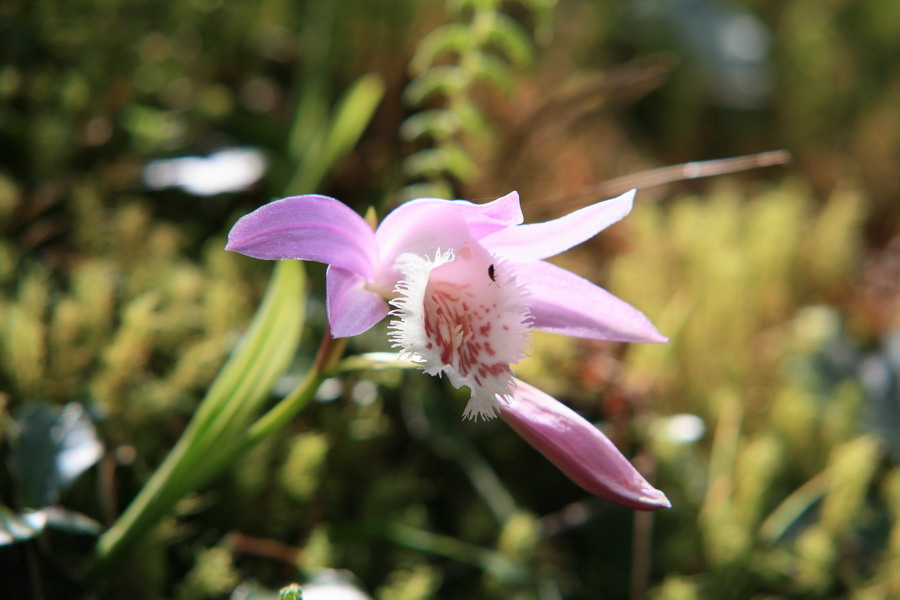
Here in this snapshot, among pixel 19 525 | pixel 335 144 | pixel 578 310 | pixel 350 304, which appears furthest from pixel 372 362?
pixel 335 144

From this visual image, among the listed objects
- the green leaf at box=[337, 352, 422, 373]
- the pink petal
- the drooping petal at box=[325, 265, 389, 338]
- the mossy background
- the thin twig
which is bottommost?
the mossy background

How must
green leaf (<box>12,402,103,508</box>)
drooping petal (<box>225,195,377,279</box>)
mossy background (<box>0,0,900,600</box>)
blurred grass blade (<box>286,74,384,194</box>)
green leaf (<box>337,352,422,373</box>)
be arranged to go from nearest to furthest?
drooping petal (<box>225,195,377,279</box>) < green leaf (<box>337,352,422,373</box>) < green leaf (<box>12,402,103,508</box>) < mossy background (<box>0,0,900,600</box>) < blurred grass blade (<box>286,74,384,194</box>)

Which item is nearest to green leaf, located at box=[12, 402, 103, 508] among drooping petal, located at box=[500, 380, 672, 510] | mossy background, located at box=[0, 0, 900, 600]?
mossy background, located at box=[0, 0, 900, 600]

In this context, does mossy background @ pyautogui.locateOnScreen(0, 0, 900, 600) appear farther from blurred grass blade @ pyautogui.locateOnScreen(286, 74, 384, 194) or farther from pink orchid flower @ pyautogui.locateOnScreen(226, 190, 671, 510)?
pink orchid flower @ pyautogui.locateOnScreen(226, 190, 671, 510)

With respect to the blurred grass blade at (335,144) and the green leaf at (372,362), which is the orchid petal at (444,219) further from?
the blurred grass blade at (335,144)

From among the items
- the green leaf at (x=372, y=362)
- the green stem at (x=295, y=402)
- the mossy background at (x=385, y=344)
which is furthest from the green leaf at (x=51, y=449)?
the green leaf at (x=372, y=362)

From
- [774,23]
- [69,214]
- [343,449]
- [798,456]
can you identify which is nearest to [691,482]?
[798,456]

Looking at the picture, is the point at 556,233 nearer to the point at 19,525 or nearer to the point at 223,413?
the point at 223,413

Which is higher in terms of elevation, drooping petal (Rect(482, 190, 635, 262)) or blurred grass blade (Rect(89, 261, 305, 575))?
drooping petal (Rect(482, 190, 635, 262))
